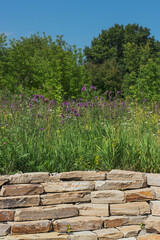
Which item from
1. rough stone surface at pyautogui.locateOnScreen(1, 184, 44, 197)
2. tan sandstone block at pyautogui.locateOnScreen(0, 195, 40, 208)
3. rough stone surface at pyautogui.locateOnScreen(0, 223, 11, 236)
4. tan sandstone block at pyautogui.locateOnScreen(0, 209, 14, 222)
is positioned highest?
rough stone surface at pyautogui.locateOnScreen(1, 184, 44, 197)

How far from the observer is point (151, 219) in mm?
4102

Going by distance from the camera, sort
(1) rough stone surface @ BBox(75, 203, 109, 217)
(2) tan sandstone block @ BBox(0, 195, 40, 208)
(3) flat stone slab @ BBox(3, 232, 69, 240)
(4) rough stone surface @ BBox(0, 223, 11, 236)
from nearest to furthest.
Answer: (3) flat stone slab @ BBox(3, 232, 69, 240) → (4) rough stone surface @ BBox(0, 223, 11, 236) → (2) tan sandstone block @ BBox(0, 195, 40, 208) → (1) rough stone surface @ BBox(75, 203, 109, 217)

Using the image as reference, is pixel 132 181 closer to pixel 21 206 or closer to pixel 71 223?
pixel 71 223

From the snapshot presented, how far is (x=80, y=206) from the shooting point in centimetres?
411

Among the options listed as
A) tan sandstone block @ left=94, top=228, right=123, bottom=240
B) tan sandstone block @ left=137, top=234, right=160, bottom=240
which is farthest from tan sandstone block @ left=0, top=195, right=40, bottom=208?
tan sandstone block @ left=137, top=234, right=160, bottom=240

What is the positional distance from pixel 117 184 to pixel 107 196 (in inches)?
8.9

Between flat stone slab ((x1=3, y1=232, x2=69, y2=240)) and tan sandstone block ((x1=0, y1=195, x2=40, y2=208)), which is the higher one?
tan sandstone block ((x1=0, y1=195, x2=40, y2=208))

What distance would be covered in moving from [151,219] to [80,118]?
2.88 meters

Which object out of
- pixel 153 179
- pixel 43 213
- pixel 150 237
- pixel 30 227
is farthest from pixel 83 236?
pixel 153 179

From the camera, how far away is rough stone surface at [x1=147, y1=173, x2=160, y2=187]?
4285 millimetres

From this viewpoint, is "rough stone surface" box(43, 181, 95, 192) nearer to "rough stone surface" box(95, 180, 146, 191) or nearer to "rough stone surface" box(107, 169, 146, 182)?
"rough stone surface" box(95, 180, 146, 191)

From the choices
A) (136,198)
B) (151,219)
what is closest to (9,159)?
(136,198)

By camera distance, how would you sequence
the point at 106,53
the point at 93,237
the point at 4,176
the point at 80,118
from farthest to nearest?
1. the point at 106,53
2. the point at 80,118
3. the point at 4,176
4. the point at 93,237

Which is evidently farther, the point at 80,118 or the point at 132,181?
the point at 80,118
